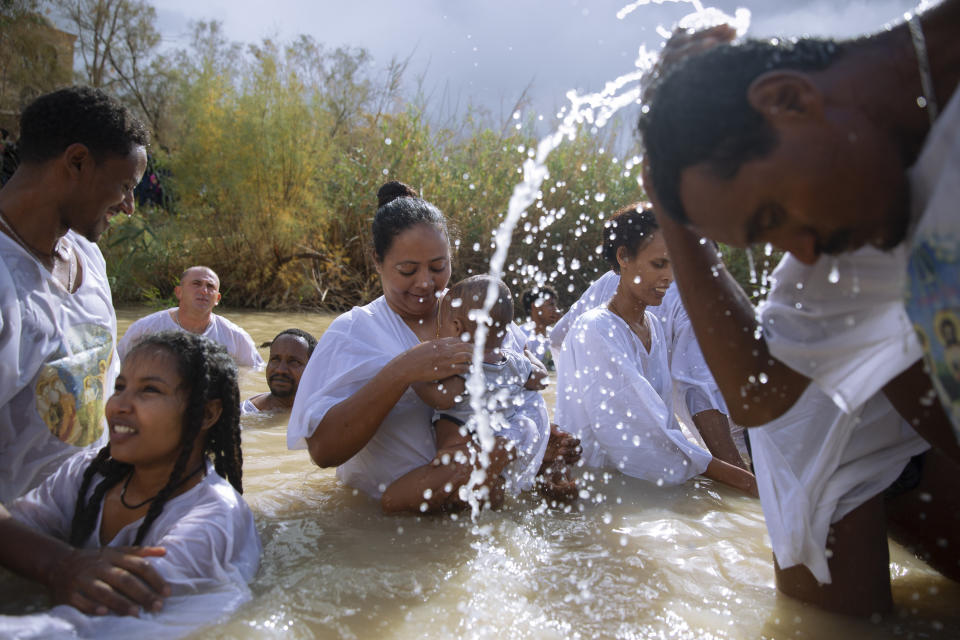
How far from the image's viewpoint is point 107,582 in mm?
2088

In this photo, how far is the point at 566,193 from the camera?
11039 mm

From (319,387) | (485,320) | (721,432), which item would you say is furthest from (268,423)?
(721,432)

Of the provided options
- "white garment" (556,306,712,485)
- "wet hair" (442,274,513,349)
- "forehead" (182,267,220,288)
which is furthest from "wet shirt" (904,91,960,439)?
"forehead" (182,267,220,288)

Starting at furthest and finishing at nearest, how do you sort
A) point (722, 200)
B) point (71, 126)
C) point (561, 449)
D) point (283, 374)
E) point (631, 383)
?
point (283, 374), point (631, 383), point (561, 449), point (71, 126), point (722, 200)

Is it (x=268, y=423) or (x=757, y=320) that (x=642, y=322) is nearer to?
(x=757, y=320)

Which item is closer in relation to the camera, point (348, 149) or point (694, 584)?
point (694, 584)

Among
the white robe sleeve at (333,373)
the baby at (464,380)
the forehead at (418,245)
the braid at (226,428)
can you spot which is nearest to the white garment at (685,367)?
the baby at (464,380)

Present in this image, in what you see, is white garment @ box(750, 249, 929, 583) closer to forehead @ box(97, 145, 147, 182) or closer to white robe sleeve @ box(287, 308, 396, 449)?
white robe sleeve @ box(287, 308, 396, 449)

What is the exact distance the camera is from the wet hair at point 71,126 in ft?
8.77

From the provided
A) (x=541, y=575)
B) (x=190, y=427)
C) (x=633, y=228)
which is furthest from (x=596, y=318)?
(x=190, y=427)

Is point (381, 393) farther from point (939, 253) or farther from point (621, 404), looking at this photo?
point (939, 253)

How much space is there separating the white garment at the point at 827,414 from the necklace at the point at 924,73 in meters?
0.43

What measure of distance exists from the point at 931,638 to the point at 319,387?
7.63ft

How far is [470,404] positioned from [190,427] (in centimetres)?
116
